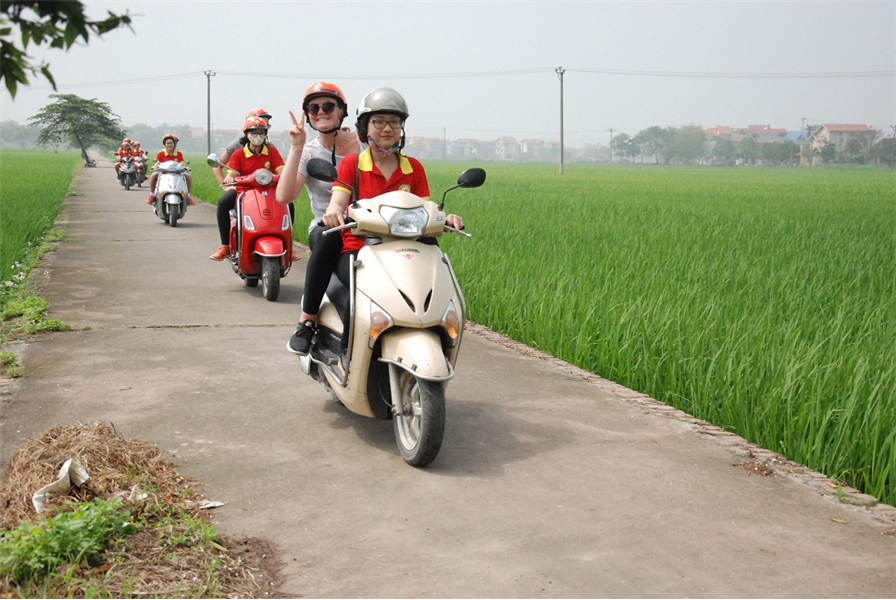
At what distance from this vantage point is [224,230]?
972cm

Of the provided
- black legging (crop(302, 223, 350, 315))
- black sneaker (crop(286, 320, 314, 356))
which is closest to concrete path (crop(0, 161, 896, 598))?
black sneaker (crop(286, 320, 314, 356))

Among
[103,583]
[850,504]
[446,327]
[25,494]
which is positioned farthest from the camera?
[446,327]

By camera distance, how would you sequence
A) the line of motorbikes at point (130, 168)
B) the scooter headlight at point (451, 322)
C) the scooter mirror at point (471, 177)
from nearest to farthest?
the scooter headlight at point (451, 322) < the scooter mirror at point (471, 177) < the line of motorbikes at point (130, 168)

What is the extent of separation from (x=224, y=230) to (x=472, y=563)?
6.93 metres

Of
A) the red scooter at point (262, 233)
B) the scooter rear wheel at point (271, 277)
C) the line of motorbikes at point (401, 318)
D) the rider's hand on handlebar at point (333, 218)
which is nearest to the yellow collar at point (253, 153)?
the red scooter at point (262, 233)

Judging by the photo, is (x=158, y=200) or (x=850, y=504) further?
(x=158, y=200)

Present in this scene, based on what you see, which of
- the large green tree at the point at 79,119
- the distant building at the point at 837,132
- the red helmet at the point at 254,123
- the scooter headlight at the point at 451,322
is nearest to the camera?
the scooter headlight at the point at 451,322

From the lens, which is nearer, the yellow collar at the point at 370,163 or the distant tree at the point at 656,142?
the yellow collar at the point at 370,163

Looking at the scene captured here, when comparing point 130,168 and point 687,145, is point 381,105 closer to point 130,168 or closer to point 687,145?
point 130,168

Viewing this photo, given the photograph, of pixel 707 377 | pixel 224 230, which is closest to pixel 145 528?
pixel 707 377

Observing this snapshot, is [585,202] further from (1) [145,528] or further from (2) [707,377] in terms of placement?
(1) [145,528]

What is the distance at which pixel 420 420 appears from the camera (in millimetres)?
4312

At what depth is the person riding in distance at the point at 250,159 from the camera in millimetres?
9486

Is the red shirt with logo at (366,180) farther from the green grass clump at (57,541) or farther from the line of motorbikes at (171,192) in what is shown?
the line of motorbikes at (171,192)
